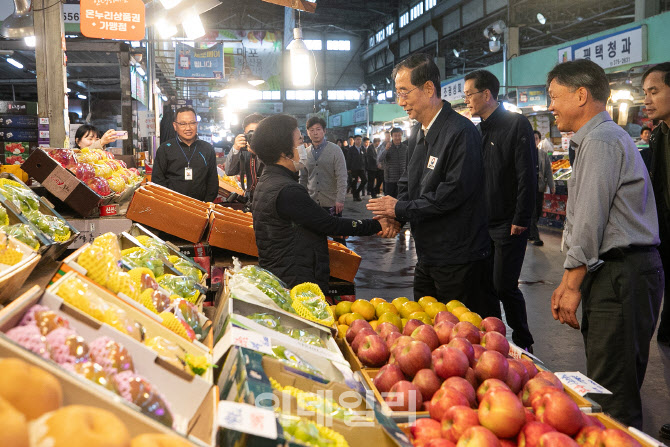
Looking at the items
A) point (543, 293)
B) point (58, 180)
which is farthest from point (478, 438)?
point (543, 293)

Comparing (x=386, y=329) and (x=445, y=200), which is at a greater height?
(x=445, y=200)

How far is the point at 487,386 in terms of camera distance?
1.88 m

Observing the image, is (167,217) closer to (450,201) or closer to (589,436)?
(450,201)

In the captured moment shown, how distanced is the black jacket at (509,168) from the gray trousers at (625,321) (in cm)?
165

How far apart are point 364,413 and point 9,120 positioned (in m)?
10.0

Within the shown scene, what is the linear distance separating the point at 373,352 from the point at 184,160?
4488mm

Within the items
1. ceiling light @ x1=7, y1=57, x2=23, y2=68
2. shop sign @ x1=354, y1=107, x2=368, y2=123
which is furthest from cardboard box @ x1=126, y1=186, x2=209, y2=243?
shop sign @ x1=354, y1=107, x2=368, y2=123

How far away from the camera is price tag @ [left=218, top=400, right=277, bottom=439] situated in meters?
1.15

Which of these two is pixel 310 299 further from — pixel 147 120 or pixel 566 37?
pixel 566 37

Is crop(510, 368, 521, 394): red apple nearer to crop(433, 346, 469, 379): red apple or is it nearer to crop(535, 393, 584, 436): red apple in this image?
crop(433, 346, 469, 379): red apple

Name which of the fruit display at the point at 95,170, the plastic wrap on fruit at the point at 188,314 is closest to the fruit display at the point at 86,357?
the plastic wrap on fruit at the point at 188,314

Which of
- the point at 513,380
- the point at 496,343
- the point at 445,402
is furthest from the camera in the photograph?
the point at 496,343

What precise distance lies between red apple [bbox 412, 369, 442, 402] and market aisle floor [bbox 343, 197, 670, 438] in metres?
2.11

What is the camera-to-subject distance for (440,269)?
3.37m
